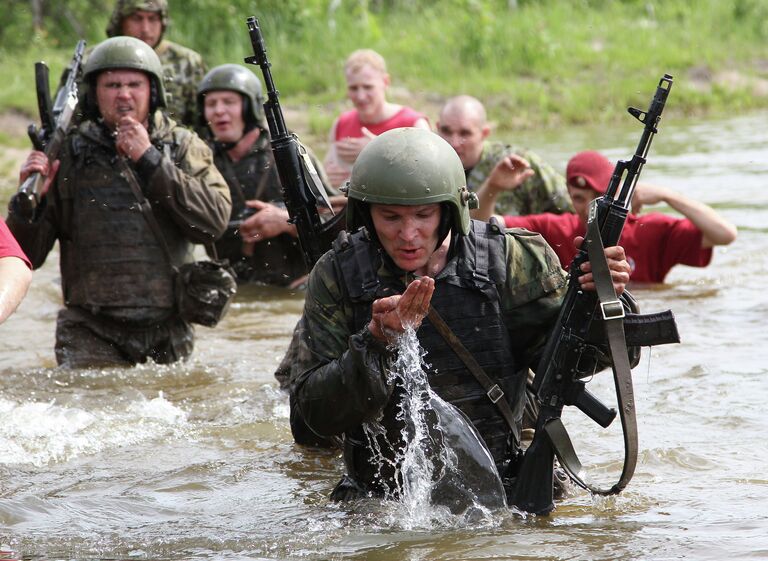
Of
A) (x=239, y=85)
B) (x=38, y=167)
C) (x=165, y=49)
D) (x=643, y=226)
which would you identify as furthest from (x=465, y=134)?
(x=165, y=49)

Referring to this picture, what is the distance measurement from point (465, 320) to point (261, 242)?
634cm

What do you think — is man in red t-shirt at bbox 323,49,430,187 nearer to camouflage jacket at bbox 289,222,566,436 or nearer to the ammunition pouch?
the ammunition pouch

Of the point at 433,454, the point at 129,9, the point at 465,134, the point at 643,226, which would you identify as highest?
the point at 129,9

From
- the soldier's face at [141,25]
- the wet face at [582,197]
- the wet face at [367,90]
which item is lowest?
the wet face at [582,197]

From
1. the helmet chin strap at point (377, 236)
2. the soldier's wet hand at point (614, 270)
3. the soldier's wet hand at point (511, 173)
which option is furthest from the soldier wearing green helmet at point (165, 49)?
the soldier's wet hand at point (614, 270)

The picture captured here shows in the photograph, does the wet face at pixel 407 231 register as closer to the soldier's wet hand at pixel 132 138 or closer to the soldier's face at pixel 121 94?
the soldier's wet hand at pixel 132 138

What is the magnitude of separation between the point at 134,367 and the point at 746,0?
23.4 metres

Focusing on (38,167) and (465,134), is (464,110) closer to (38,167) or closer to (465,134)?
(465,134)

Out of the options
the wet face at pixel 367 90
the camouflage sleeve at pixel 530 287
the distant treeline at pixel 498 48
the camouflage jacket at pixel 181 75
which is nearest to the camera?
the camouflage sleeve at pixel 530 287

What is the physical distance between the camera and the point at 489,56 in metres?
25.2

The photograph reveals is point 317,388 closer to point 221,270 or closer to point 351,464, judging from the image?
point 351,464

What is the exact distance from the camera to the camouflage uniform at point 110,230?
7.98 m

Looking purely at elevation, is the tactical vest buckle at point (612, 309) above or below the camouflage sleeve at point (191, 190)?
below

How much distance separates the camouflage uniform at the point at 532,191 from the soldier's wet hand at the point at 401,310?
17.4 ft
